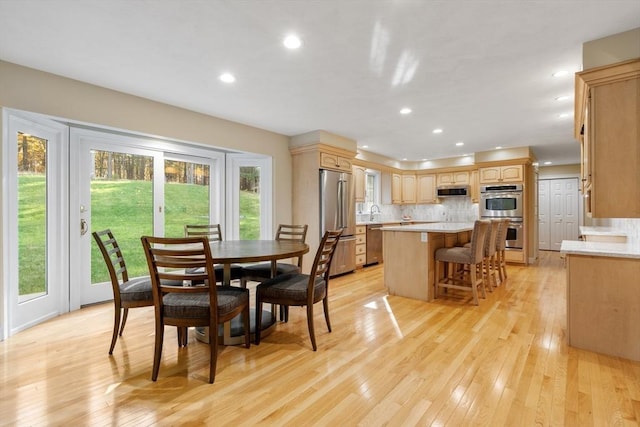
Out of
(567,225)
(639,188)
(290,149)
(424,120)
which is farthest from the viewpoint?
(567,225)

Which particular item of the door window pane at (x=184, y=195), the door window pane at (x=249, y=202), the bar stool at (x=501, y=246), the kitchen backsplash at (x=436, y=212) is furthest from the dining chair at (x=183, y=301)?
the kitchen backsplash at (x=436, y=212)

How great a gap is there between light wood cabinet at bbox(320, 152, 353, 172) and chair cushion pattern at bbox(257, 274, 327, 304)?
8.74 feet

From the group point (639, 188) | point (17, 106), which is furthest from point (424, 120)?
point (17, 106)

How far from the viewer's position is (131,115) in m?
3.33

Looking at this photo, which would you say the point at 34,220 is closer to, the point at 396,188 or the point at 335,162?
the point at 335,162

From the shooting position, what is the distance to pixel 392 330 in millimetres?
2799

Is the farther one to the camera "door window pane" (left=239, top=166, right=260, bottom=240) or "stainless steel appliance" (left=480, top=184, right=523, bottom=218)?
"stainless steel appliance" (left=480, top=184, right=523, bottom=218)

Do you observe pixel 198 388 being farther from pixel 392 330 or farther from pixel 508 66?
pixel 508 66

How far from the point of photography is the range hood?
22.6 ft

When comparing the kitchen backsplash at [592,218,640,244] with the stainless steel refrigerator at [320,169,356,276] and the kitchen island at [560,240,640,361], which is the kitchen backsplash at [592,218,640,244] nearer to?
the kitchen island at [560,240,640,361]

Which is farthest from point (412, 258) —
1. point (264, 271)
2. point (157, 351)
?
point (157, 351)

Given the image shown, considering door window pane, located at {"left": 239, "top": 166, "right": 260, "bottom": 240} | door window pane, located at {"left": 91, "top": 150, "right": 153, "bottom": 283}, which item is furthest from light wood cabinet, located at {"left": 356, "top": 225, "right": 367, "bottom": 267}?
door window pane, located at {"left": 91, "top": 150, "right": 153, "bottom": 283}

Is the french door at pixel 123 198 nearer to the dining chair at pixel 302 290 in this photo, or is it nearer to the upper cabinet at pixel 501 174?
the dining chair at pixel 302 290

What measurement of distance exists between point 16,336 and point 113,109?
2.30 metres
